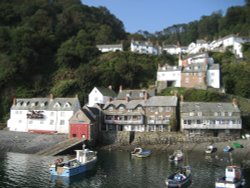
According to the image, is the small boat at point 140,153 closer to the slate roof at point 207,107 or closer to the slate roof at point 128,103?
the slate roof at point 207,107

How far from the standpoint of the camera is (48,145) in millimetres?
59438

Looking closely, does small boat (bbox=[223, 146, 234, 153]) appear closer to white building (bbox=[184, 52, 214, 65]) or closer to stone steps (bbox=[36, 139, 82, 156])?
stone steps (bbox=[36, 139, 82, 156])

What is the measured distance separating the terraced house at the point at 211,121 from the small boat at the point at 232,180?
24.7m

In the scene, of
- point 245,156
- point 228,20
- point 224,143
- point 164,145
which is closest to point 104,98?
point 164,145

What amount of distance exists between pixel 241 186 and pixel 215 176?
4.24 meters

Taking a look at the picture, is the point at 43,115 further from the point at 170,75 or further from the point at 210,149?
the point at 210,149

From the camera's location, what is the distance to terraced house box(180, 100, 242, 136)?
205 ft

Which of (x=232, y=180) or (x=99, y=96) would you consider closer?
(x=232, y=180)

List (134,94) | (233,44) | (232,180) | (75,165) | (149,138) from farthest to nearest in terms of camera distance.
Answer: (233,44), (134,94), (149,138), (75,165), (232,180)

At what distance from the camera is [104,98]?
252 ft

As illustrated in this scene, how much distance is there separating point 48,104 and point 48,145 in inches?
582

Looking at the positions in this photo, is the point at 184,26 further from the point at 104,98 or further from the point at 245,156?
the point at 245,156

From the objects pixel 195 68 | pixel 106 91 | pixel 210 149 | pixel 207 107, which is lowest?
pixel 210 149

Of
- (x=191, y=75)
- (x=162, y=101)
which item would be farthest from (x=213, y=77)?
(x=162, y=101)
